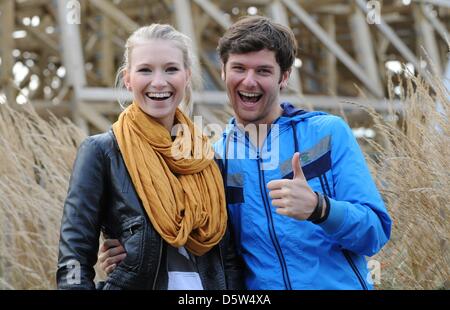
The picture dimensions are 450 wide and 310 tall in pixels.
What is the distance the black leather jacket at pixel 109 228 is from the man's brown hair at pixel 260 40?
51 centimetres

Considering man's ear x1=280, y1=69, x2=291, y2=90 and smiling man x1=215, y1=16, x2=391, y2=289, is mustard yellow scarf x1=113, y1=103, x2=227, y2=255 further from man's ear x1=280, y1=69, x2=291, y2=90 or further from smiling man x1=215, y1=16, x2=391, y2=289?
man's ear x1=280, y1=69, x2=291, y2=90

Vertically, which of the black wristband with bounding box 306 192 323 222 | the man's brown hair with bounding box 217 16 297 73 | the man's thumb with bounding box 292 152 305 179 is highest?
the man's brown hair with bounding box 217 16 297 73

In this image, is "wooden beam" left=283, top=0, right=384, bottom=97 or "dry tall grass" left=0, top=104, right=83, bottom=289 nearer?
"dry tall grass" left=0, top=104, right=83, bottom=289

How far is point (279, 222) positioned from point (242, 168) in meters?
0.23

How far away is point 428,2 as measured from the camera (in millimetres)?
10031

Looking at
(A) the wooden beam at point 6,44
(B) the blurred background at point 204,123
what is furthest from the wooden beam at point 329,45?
(A) the wooden beam at point 6,44

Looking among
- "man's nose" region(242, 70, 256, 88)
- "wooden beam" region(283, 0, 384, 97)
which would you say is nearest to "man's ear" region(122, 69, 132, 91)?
"man's nose" region(242, 70, 256, 88)

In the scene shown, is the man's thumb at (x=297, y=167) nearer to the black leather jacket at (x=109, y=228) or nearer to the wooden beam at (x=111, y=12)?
the black leather jacket at (x=109, y=228)

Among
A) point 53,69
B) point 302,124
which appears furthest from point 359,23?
point 302,124

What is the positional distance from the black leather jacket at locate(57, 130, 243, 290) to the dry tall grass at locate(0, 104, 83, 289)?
6.13ft

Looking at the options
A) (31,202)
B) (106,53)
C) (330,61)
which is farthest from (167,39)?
(330,61)

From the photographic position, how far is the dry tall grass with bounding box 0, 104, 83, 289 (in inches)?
166

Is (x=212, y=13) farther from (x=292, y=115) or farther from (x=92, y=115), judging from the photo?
(x=292, y=115)

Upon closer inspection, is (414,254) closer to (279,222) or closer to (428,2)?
(279,222)
